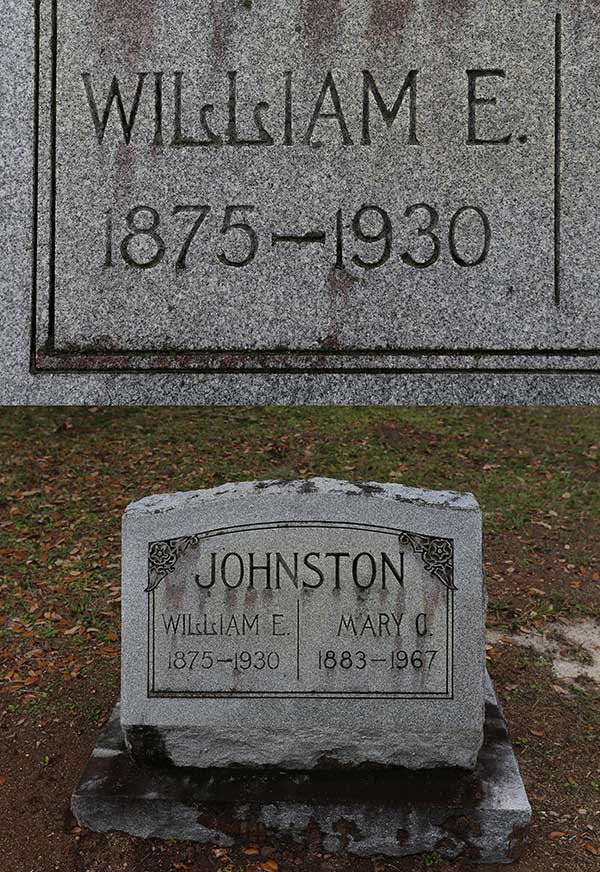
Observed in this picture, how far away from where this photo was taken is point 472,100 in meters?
2.81

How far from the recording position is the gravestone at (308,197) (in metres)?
2.81

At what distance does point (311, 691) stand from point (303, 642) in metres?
0.19

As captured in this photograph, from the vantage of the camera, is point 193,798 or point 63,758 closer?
point 193,798

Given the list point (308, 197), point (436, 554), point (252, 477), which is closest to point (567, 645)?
point (436, 554)

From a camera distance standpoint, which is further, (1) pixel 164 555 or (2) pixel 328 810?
(1) pixel 164 555

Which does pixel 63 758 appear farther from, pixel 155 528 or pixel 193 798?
pixel 155 528

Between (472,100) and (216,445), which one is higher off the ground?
(472,100)

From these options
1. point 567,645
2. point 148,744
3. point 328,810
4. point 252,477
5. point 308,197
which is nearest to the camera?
point 308,197

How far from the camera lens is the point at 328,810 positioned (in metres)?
3.42

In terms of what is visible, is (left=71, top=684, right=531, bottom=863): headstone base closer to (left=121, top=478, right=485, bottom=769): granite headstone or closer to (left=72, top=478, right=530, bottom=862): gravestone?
(left=72, top=478, right=530, bottom=862): gravestone

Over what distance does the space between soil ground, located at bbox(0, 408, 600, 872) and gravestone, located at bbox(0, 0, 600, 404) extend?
1.86 m

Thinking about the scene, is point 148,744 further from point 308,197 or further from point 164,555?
point 308,197

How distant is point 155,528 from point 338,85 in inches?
70.6

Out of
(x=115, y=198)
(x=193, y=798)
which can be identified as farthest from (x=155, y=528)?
(x=115, y=198)
